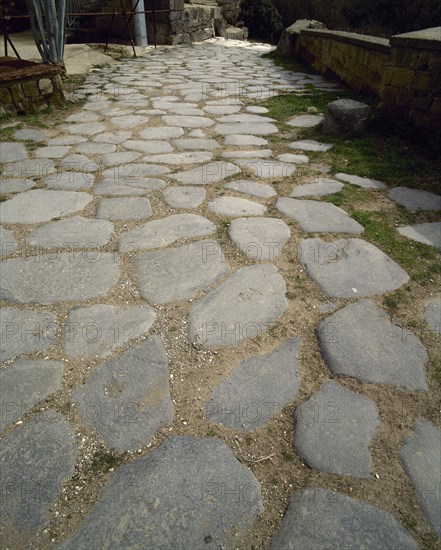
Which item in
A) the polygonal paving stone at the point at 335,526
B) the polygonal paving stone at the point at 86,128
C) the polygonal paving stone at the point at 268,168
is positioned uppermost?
the polygonal paving stone at the point at 86,128

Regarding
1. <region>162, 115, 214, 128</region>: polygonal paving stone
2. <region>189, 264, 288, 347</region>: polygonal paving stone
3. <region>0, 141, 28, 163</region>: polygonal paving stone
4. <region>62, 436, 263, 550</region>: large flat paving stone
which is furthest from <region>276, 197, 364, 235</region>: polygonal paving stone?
<region>0, 141, 28, 163</region>: polygonal paving stone

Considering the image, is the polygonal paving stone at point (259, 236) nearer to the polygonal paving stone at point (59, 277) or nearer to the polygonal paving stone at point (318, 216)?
the polygonal paving stone at point (318, 216)

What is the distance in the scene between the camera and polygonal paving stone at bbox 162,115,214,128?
3754 mm

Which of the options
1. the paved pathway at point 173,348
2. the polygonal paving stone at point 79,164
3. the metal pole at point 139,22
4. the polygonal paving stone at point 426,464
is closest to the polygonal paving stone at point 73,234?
the paved pathway at point 173,348

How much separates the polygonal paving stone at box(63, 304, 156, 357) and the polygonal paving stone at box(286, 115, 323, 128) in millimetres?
2981

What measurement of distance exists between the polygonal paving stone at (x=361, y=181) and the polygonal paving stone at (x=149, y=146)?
1.45m

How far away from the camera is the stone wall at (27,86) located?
362cm

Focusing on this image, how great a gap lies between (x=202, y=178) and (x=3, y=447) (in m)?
2.05

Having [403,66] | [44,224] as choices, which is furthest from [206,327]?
[403,66]

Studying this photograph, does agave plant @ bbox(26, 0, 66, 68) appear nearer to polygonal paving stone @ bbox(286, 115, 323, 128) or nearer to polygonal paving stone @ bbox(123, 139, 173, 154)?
polygonal paving stone @ bbox(123, 139, 173, 154)

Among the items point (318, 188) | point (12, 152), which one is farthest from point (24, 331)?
point (12, 152)

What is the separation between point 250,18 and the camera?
1265cm

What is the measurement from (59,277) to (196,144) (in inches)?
79.7

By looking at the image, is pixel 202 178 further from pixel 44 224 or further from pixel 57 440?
pixel 57 440
